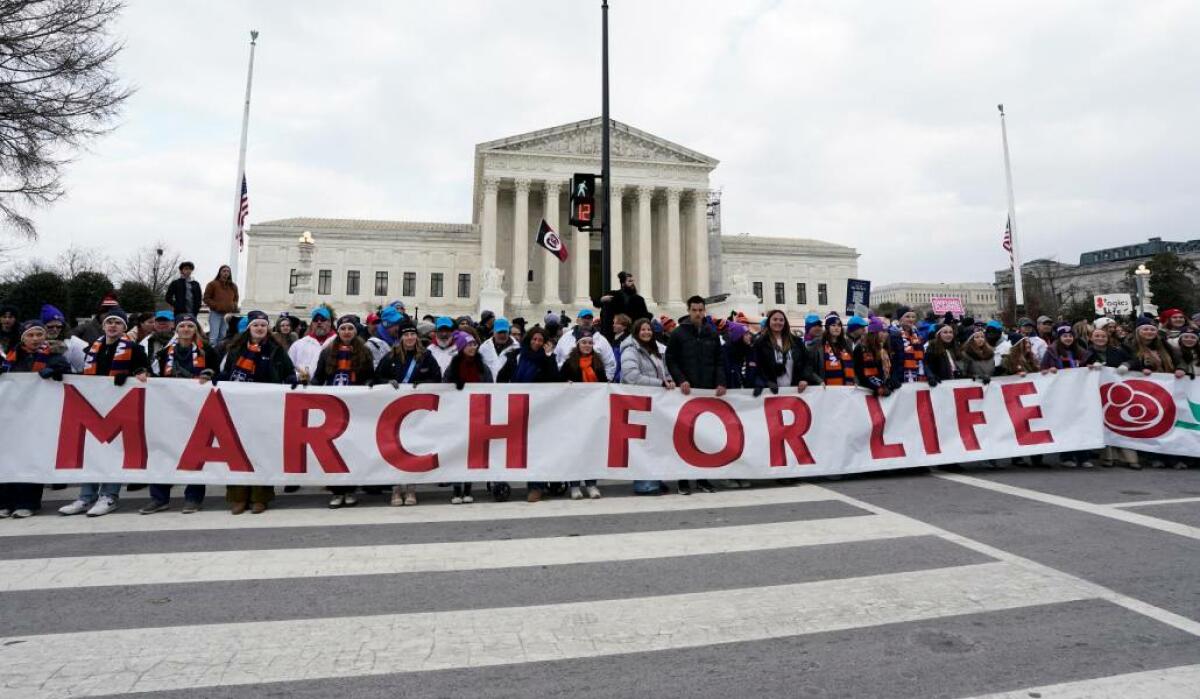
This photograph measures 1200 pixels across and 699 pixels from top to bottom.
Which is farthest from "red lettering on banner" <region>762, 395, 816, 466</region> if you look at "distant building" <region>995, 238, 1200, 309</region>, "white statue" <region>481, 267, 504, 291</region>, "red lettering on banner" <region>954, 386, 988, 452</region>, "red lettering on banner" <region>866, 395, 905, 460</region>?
"distant building" <region>995, 238, 1200, 309</region>

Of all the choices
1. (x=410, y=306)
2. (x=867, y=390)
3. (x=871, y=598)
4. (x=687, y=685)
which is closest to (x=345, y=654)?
(x=687, y=685)

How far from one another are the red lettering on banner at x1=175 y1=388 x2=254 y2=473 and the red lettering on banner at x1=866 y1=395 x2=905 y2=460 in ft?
23.3

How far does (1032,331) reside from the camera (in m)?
10.1

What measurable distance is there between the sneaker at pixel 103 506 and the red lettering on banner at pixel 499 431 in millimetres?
3461

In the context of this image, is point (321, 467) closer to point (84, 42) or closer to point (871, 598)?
point (871, 598)

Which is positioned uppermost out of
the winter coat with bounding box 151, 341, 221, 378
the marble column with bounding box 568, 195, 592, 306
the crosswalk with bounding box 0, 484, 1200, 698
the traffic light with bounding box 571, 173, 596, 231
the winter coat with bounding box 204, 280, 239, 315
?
the marble column with bounding box 568, 195, 592, 306

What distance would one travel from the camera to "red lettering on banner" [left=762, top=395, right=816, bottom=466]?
7.18m

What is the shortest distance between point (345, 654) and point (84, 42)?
19020 millimetres

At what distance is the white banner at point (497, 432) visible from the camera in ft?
20.1

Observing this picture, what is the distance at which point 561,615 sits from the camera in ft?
10.9

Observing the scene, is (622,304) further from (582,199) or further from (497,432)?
(497,432)

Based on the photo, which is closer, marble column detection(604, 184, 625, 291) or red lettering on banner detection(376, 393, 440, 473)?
red lettering on banner detection(376, 393, 440, 473)

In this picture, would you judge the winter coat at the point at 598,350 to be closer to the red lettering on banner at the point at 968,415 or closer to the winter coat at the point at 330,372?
the winter coat at the point at 330,372

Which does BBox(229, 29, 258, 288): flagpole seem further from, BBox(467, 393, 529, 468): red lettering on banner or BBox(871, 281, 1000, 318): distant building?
BBox(871, 281, 1000, 318): distant building
